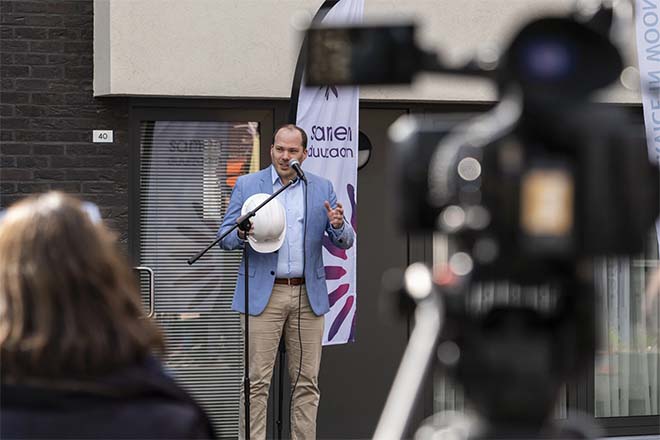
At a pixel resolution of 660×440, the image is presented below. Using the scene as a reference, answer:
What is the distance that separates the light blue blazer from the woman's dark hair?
4.70 meters

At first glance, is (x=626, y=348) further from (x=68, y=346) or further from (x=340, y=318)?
(x=68, y=346)

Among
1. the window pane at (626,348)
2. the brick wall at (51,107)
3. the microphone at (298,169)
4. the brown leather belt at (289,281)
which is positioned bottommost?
the window pane at (626,348)

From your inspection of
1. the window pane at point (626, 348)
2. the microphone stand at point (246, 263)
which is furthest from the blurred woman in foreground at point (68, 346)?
the window pane at point (626, 348)

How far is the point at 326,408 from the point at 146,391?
6310 millimetres

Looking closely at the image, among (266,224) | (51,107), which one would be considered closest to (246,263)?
(266,224)

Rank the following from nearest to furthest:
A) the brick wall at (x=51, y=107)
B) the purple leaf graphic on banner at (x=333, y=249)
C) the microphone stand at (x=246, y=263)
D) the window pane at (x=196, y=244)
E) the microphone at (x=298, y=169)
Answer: the microphone stand at (x=246, y=263)
the microphone at (x=298, y=169)
the purple leaf graphic on banner at (x=333, y=249)
the brick wall at (x=51, y=107)
the window pane at (x=196, y=244)

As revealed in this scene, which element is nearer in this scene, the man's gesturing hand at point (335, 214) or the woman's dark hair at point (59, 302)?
the woman's dark hair at point (59, 302)

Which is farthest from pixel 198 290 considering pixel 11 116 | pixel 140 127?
pixel 11 116

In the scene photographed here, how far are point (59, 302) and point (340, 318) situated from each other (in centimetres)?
530

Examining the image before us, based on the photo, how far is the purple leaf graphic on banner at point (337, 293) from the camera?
291 inches

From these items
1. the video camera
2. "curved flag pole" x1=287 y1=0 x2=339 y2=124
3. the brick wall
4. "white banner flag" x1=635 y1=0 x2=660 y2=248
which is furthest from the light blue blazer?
the video camera

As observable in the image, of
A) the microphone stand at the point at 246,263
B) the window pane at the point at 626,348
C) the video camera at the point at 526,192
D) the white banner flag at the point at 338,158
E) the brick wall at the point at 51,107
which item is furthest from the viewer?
the window pane at the point at 626,348

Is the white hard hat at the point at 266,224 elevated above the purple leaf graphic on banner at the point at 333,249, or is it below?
above

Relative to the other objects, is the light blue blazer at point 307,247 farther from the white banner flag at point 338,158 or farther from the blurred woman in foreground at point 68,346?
the blurred woman in foreground at point 68,346
